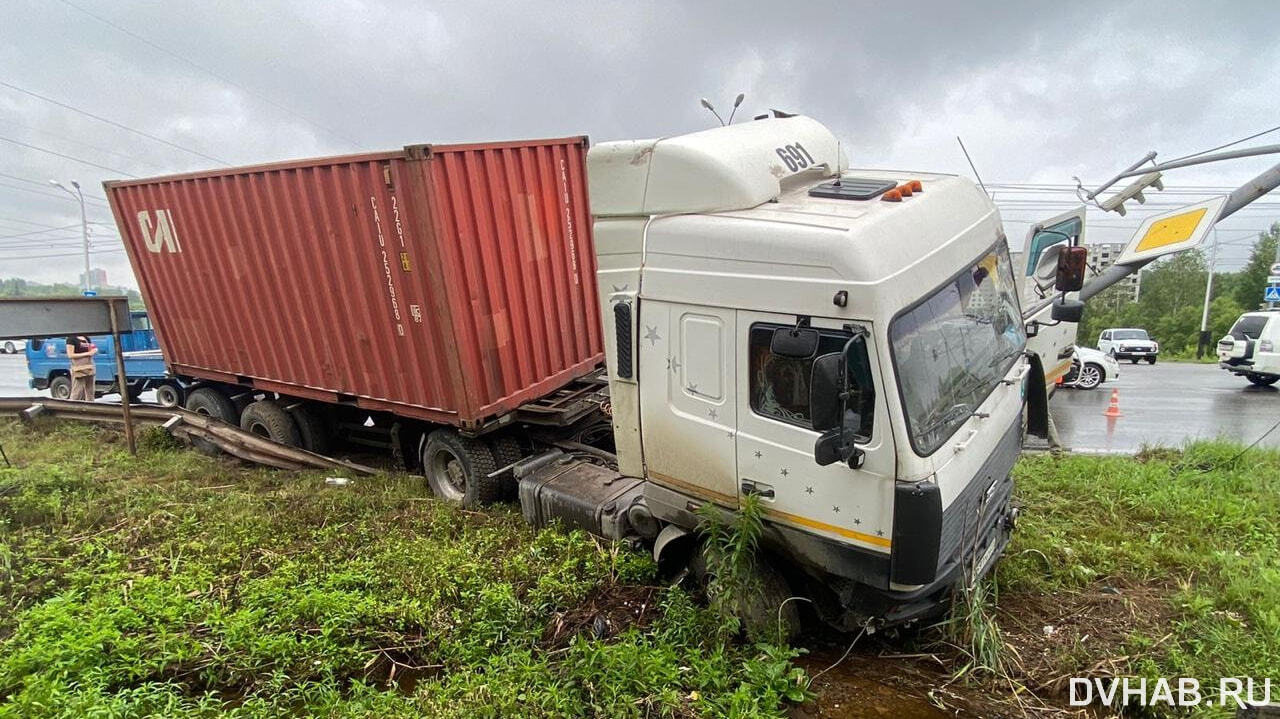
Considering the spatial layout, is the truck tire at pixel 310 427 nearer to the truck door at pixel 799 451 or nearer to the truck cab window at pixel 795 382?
the truck door at pixel 799 451

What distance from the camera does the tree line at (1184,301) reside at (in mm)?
40125

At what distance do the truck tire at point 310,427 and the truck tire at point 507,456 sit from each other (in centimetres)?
269

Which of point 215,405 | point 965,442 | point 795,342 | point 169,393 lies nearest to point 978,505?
point 965,442

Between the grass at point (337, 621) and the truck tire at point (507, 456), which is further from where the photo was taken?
the truck tire at point (507, 456)

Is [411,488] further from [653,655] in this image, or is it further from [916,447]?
[916,447]

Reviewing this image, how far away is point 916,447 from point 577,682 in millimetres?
1998

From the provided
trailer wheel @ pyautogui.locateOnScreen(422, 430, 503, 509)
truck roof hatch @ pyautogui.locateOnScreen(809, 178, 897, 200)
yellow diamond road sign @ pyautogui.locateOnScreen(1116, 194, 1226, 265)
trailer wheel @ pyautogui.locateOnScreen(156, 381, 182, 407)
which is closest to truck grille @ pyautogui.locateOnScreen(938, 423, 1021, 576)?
truck roof hatch @ pyautogui.locateOnScreen(809, 178, 897, 200)

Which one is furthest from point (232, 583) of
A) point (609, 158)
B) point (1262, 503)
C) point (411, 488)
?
point (1262, 503)

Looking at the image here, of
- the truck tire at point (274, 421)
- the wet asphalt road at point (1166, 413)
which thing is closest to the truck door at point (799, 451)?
the truck tire at point (274, 421)

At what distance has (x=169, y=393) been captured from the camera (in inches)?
452

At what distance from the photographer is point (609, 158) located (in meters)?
3.78

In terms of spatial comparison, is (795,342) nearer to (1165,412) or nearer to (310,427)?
(310,427)

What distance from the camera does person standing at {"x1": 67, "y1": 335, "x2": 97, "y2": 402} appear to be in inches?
465

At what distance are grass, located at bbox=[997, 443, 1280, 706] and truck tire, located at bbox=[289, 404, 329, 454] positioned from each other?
6724 millimetres
